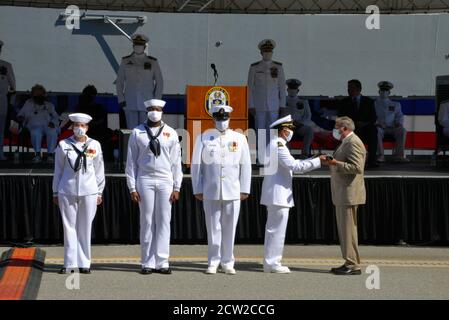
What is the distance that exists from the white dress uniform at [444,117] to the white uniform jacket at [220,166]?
638 cm

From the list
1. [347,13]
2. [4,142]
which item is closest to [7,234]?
[4,142]

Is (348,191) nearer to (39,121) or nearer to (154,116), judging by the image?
(154,116)

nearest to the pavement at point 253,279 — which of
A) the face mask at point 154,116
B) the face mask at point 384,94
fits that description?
the face mask at point 154,116

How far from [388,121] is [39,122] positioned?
19.5ft

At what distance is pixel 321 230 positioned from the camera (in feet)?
38.7

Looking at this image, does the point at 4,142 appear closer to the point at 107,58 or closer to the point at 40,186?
the point at 107,58

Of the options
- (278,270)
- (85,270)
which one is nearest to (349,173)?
(278,270)

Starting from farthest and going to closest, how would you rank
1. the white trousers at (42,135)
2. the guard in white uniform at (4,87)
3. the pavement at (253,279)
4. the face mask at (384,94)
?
the face mask at (384,94) < the guard in white uniform at (4,87) < the white trousers at (42,135) < the pavement at (253,279)

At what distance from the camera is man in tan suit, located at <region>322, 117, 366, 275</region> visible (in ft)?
30.6

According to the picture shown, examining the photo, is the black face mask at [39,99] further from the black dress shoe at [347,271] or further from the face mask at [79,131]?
the black dress shoe at [347,271]

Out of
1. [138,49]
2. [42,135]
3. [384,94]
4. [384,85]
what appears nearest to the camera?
[138,49]

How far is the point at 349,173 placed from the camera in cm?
931

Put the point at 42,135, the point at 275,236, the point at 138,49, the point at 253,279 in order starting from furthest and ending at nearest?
the point at 42,135
the point at 138,49
the point at 275,236
the point at 253,279

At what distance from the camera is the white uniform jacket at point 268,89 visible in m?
14.9
